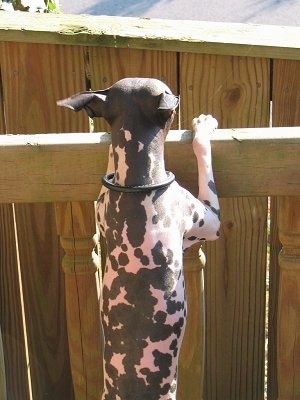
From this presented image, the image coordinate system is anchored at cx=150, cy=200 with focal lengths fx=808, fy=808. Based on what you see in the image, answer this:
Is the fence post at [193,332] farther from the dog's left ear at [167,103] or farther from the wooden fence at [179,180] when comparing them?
the dog's left ear at [167,103]

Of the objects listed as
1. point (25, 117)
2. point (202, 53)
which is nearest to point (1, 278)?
point (25, 117)

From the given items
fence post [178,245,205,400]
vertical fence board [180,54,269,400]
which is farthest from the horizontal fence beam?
vertical fence board [180,54,269,400]

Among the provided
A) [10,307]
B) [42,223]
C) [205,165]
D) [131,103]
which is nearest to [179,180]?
[205,165]

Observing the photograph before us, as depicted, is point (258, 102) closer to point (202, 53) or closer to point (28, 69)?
point (202, 53)

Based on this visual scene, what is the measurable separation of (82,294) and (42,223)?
1.86 feet

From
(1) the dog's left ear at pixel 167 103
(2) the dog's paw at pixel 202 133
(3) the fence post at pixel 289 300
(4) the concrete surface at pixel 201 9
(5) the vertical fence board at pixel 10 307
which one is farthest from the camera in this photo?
(4) the concrete surface at pixel 201 9

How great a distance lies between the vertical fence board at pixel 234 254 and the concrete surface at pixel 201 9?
5333mm

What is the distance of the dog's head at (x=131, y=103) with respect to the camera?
189cm

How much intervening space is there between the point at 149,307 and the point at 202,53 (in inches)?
36.5

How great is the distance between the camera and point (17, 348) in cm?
285

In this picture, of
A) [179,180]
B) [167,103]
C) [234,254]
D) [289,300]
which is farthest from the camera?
[234,254]

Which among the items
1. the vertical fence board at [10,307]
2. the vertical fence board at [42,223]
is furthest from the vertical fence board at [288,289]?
the vertical fence board at [10,307]

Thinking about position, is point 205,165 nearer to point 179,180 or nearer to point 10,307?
point 179,180

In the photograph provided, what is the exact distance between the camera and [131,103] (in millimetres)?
1910
